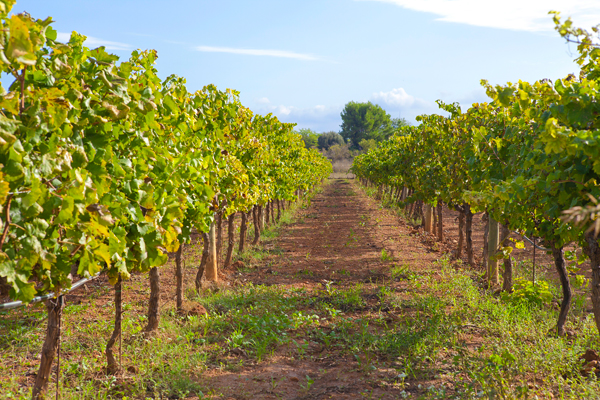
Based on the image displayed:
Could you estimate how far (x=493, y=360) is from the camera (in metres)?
4.33

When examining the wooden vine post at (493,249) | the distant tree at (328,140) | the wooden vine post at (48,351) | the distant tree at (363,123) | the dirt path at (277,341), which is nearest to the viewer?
the wooden vine post at (48,351)

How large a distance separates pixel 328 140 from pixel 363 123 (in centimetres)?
795

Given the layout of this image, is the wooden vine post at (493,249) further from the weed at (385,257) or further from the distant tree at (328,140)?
the distant tree at (328,140)

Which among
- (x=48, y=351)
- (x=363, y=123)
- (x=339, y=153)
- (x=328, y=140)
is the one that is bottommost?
(x=48, y=351)

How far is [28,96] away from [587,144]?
342 cm

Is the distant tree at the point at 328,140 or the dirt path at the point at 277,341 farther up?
the distant tree at the point at 328,140

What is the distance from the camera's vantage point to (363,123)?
86.8 metres

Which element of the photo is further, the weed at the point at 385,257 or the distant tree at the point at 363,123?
the distant tree at the point at 363,123

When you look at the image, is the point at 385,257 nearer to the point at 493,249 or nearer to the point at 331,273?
the point at 331,273

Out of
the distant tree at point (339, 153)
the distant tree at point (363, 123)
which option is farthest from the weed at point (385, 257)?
the distant tree at point (363, 123)

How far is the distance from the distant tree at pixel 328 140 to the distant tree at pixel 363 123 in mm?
1318

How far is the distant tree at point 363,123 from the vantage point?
8575cm

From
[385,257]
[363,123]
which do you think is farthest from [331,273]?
[363,123]

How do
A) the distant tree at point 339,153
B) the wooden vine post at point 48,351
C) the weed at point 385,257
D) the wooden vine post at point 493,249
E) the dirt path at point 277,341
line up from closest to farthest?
the wooden vine post at point 48,351 < the dirt path at point 277,341 < the wooden vine post at point 493,249 < the weed at point 385,257 < the distant tree at point 339,153
